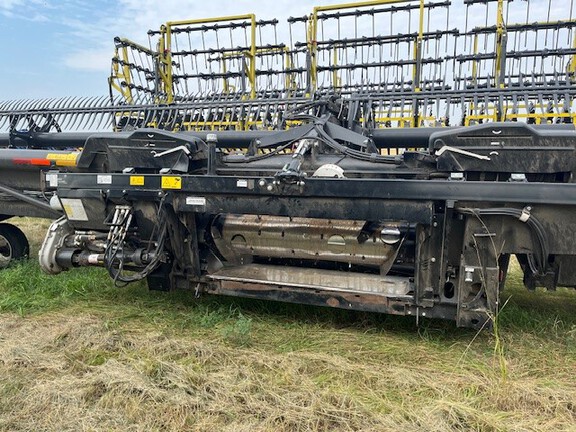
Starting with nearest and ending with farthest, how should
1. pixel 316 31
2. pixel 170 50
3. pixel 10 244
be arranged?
pixel 10 244 < pixel 316 31 < pixel 170 50

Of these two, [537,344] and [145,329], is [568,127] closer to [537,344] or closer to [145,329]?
[537,344]

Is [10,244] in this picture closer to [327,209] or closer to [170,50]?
[327,209]

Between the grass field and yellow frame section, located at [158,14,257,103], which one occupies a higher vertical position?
yellow frame section, located at [158,14,257,103]

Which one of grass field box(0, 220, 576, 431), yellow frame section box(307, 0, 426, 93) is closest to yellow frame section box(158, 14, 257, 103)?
yellow frame section box(307, 0, 426, 93)

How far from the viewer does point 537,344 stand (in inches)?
121

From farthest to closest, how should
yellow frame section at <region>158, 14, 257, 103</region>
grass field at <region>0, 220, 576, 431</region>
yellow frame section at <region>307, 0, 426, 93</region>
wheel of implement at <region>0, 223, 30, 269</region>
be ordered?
yellow frame section at <region>158, 14, 257, 103</region>
yellow frame section at <region>307, 0, 426, 93</region>
wheel of implement at <region>0, 223, 30, 269</region>
grass field at <region>0, 220, 576, 431</region>

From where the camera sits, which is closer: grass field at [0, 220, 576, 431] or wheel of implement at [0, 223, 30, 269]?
grass field at [0, 220, 576, 431]

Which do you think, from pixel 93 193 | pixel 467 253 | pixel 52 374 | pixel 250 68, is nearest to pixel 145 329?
pixel 52 374

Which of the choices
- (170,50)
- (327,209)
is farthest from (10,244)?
(170,50)

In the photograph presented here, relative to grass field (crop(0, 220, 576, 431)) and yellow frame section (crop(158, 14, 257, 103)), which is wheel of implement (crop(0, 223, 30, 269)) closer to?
grass field (crop(0, 220, 576, 431))

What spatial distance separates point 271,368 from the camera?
8.75 feet

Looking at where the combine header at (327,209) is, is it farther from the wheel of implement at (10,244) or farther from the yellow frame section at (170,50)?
the yellow frame section at (170,50)

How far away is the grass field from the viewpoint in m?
2.19

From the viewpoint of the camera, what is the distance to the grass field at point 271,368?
219cm
